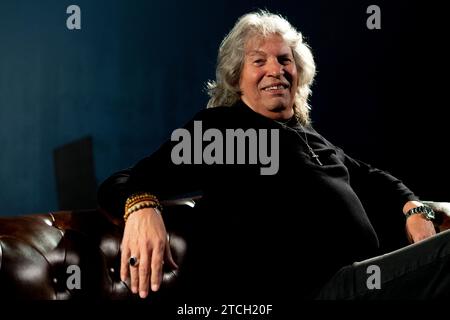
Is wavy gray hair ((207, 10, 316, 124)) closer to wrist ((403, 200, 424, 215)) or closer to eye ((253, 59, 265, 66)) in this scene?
eye ((253, 59, 265, 66))

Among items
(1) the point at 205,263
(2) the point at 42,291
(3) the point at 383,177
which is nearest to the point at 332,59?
(3) the point at 383,177

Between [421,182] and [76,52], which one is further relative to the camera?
[421,182]

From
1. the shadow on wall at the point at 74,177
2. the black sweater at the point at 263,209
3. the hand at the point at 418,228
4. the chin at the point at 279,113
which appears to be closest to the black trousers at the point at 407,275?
the black sweater at the point at 263,209

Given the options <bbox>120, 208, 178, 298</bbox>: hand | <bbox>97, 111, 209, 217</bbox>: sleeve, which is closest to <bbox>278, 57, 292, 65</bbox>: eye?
<bbox>97, 111, 209, 217</bbox>: sleeve

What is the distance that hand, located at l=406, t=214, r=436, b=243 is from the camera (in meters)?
1.59

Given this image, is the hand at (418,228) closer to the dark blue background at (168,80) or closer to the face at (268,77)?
the face at (268,77)

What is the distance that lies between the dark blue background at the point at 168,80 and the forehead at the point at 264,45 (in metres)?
0.96

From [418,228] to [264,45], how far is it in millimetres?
655

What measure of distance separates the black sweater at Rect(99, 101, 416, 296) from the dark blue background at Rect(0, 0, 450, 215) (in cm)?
105

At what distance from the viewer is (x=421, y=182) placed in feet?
9.72

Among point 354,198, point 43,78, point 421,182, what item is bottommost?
point 421,182

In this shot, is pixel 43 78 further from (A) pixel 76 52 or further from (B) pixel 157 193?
(B) pixel 157 193
